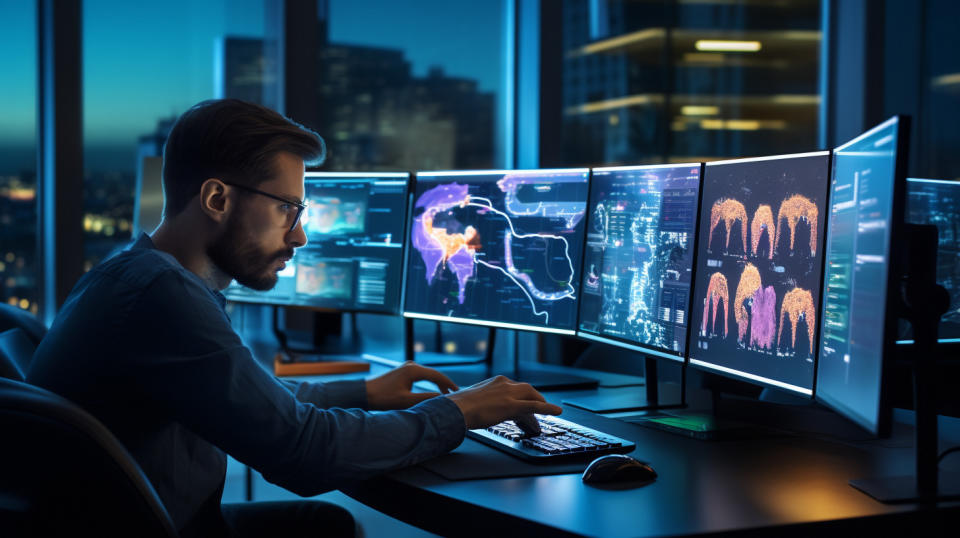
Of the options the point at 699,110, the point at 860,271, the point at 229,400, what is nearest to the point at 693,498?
the point at 860,271

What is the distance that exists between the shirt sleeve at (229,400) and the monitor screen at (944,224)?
4.95 ft

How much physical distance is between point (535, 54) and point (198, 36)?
1.49m

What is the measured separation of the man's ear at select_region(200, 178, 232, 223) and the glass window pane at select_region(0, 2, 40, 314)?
7.16ft

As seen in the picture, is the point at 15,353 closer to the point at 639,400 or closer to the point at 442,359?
the point at 442,359

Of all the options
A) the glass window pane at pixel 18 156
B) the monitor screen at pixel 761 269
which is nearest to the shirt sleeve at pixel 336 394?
the monitor screen at pixel 761 269

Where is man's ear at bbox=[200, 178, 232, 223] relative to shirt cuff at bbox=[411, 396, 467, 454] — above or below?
above

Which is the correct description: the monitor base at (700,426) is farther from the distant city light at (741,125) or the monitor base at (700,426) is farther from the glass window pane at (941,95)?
the glass window pane at (941,95)

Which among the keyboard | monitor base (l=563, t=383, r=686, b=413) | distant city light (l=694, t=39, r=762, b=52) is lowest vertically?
monitor base (l=563, t=383, r=686, b=413)

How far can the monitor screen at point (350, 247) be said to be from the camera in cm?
259

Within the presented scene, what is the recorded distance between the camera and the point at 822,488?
4.20 ft

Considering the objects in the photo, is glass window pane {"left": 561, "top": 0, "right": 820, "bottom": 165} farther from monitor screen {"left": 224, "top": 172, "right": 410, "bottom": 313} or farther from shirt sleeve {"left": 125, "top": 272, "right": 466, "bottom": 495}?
shirt sleeve {"left": 125, "top": 272, "right": 466, "bottom": 495}

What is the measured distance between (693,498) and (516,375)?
1.17 meters

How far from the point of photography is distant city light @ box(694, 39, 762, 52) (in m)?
4.60

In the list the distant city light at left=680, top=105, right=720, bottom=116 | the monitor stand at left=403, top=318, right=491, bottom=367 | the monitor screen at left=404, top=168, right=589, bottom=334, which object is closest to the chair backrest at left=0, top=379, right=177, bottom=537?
the monitor screen at left=404, top=168, right=589, bottom=334
